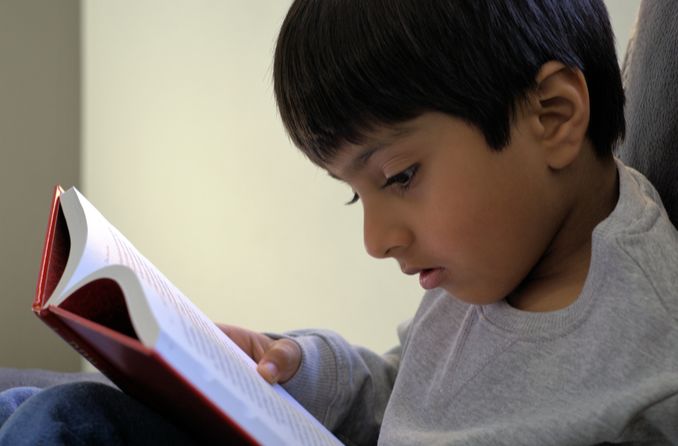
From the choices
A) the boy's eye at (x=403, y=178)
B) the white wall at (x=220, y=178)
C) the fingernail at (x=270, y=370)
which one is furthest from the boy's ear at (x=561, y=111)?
the white wall at (x=220, y=178)

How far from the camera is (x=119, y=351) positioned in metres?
0.44

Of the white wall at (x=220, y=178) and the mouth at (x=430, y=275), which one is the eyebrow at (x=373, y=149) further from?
the white wall at (x=220, y=178)

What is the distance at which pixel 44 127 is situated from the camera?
2156 millimetres

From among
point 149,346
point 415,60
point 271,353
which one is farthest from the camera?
point 271,353

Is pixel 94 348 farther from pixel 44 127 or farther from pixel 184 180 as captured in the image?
pixel 44 127

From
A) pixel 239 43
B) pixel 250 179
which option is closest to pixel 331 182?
pixel 250 179

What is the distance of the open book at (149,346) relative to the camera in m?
0.41

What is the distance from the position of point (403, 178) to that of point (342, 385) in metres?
0.27

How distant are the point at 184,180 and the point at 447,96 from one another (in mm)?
1437

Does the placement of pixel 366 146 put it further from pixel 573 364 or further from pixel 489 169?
pixel 573 364

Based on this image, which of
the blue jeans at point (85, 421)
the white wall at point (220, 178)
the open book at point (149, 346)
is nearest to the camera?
the open book at point (149, 346)

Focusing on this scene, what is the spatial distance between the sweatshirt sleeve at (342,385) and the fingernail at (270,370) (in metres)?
0.05

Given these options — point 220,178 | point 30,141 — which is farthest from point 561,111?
point 30,141

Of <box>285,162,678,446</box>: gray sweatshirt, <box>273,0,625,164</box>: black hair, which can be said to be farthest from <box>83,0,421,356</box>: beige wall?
<box>273,0,625,164</box>: black hair
